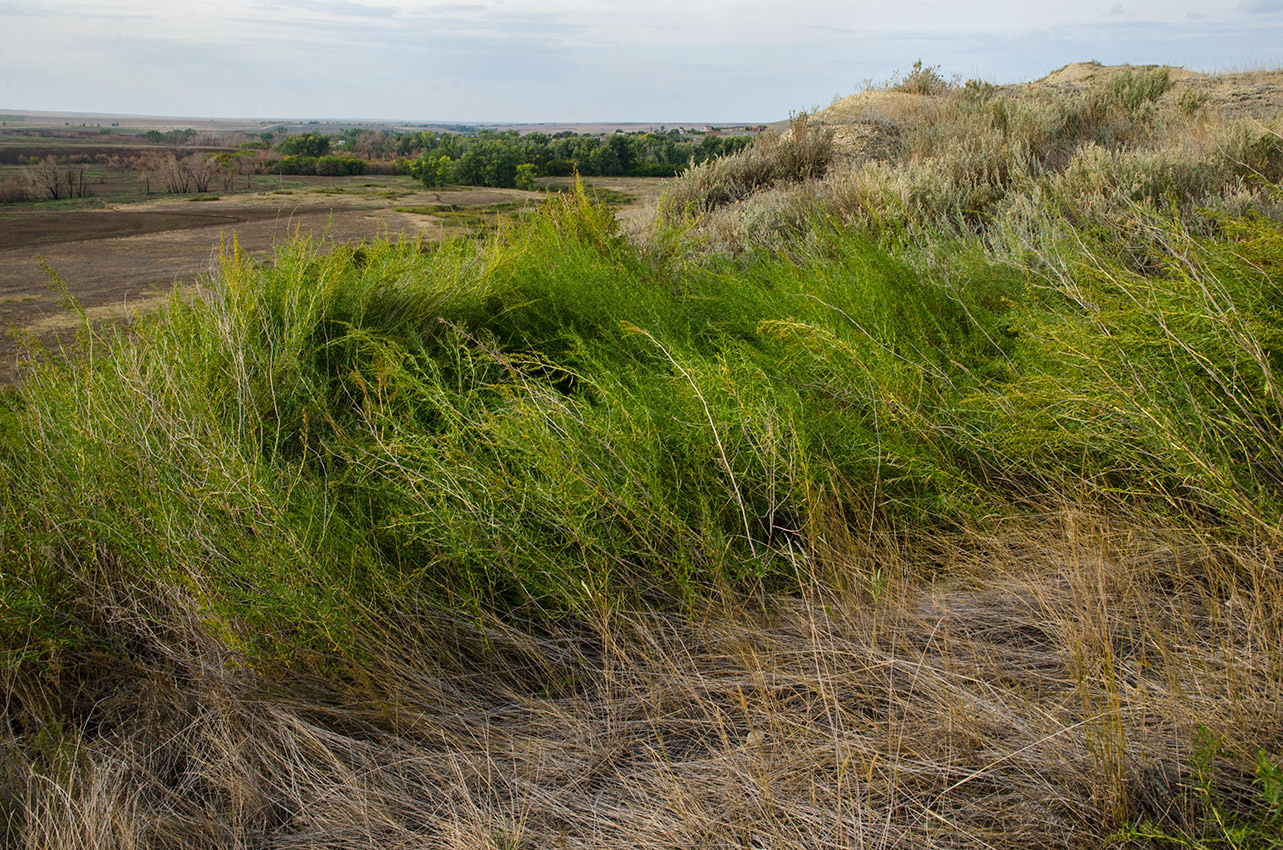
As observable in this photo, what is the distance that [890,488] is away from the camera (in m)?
2.66

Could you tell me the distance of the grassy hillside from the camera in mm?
1620

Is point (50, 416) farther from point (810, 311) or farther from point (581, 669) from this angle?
point (810, 311)

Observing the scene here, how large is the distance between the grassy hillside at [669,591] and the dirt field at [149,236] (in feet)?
5.55

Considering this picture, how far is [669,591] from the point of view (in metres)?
2.32

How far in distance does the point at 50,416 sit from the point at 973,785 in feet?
10.5

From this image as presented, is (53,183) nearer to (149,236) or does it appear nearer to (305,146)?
(149,236)

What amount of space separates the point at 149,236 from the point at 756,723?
1206 centimetres

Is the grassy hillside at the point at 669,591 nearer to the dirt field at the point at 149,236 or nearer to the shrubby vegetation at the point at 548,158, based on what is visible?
the dirt field at the point at 149,236

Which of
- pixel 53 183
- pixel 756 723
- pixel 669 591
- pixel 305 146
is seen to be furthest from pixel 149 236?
pixel 305 146

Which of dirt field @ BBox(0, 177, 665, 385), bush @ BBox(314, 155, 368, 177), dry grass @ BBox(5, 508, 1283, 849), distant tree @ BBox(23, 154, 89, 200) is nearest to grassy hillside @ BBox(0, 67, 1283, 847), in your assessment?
dry grass @ BBox(5, 508, 1283, 849)

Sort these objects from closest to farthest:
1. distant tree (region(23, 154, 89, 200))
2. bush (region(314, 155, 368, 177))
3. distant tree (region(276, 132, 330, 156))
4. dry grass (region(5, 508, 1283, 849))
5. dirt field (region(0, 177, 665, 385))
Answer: dry grass (region(5, 508, 1283, 849)), dirt field (region(0, 177, 665, 385)), distant tree (region(23, 154, 89, 200)), bush (region(314, 155, 368, 177)), distant tree (region(276, 132, 330, 156))

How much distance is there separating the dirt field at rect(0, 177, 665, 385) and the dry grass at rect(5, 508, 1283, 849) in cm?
258

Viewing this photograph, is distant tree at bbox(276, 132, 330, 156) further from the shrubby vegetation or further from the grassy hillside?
the grassy hillside

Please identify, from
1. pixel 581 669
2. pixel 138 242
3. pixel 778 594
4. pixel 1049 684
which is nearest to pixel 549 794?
pixel 581 669
